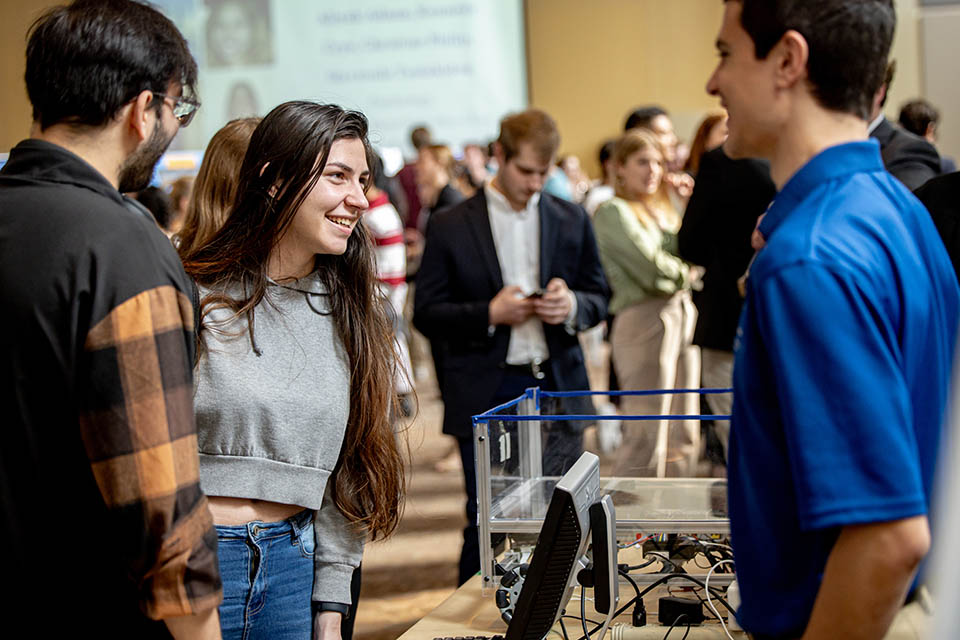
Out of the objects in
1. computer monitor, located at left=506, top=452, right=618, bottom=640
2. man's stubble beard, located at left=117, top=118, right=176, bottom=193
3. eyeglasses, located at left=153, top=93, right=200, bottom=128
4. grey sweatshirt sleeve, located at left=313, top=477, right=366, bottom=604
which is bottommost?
grey sweatshirt sleeve, located at left=313, top=477, right=366, bottom=604

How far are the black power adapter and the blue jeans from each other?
0.55 metres

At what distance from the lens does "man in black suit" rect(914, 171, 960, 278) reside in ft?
5.53

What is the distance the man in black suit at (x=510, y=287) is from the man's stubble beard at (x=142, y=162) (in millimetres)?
1669

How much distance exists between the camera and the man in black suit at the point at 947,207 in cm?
169

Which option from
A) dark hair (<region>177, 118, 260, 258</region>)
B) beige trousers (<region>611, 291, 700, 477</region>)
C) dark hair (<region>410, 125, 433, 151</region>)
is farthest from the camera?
dark hair (<region>410, 125, 433, 151</region>)

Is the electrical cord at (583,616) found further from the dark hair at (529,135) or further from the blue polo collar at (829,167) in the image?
the dark hair at (529,135)

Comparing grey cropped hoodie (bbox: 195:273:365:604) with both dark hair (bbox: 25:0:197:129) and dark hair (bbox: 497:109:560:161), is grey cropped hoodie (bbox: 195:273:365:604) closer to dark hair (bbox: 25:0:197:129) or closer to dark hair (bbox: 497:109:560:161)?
dark hair (bbox: 25:0:197:129)

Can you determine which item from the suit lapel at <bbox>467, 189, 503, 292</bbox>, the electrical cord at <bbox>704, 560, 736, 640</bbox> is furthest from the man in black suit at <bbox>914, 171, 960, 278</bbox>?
the suit lapel at <bbox>467, 189, 503, 292</bbox>

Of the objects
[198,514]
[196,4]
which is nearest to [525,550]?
[198,514]

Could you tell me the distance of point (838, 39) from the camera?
37.0 inches

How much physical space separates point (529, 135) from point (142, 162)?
1.84m

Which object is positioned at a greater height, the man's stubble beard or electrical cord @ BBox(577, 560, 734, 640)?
the man's stubble beard

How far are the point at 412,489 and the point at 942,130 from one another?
677 cm

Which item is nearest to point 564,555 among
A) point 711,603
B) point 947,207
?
point 711,603
